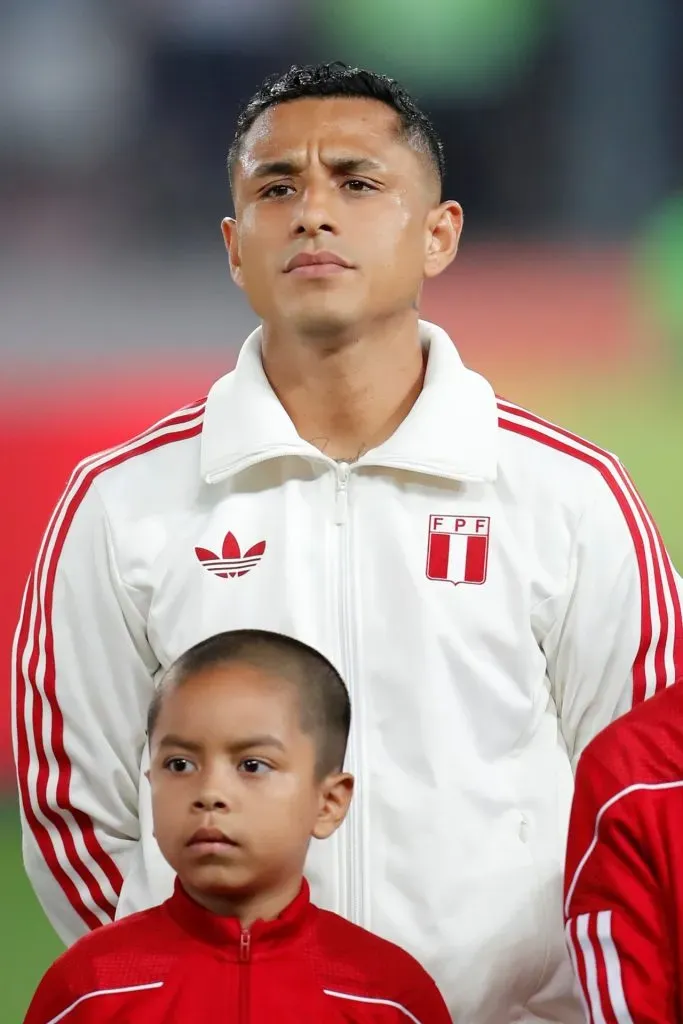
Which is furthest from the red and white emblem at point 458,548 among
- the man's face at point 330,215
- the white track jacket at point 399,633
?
the man's face at point 330,215

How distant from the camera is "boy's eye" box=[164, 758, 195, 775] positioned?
1433mm

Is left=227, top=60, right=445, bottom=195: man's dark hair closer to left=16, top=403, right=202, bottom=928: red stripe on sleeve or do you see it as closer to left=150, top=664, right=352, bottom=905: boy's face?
left=16, top=403, right=202, bottom=928: red stripe on sleeve

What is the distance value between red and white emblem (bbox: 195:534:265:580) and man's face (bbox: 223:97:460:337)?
236 mm

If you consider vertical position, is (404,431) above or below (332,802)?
above

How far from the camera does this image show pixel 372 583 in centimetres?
173

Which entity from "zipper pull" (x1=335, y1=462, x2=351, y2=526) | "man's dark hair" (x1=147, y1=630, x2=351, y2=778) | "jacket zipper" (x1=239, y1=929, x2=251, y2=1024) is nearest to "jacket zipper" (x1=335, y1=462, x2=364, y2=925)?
"zipper pull" (x1=335, y1=462, x2=351, y2=526)

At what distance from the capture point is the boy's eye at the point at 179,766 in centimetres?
143

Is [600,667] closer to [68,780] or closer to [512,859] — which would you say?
[512,859]

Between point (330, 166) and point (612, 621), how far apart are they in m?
0.56

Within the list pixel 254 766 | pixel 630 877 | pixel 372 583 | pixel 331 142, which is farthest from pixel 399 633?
pixel 331 142

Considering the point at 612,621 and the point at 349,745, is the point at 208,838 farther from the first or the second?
the point at 612,621

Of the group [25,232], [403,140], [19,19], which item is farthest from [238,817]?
[19,19]

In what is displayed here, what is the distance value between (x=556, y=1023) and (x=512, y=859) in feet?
0.60

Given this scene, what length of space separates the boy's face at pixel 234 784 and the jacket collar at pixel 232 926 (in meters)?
0.02
